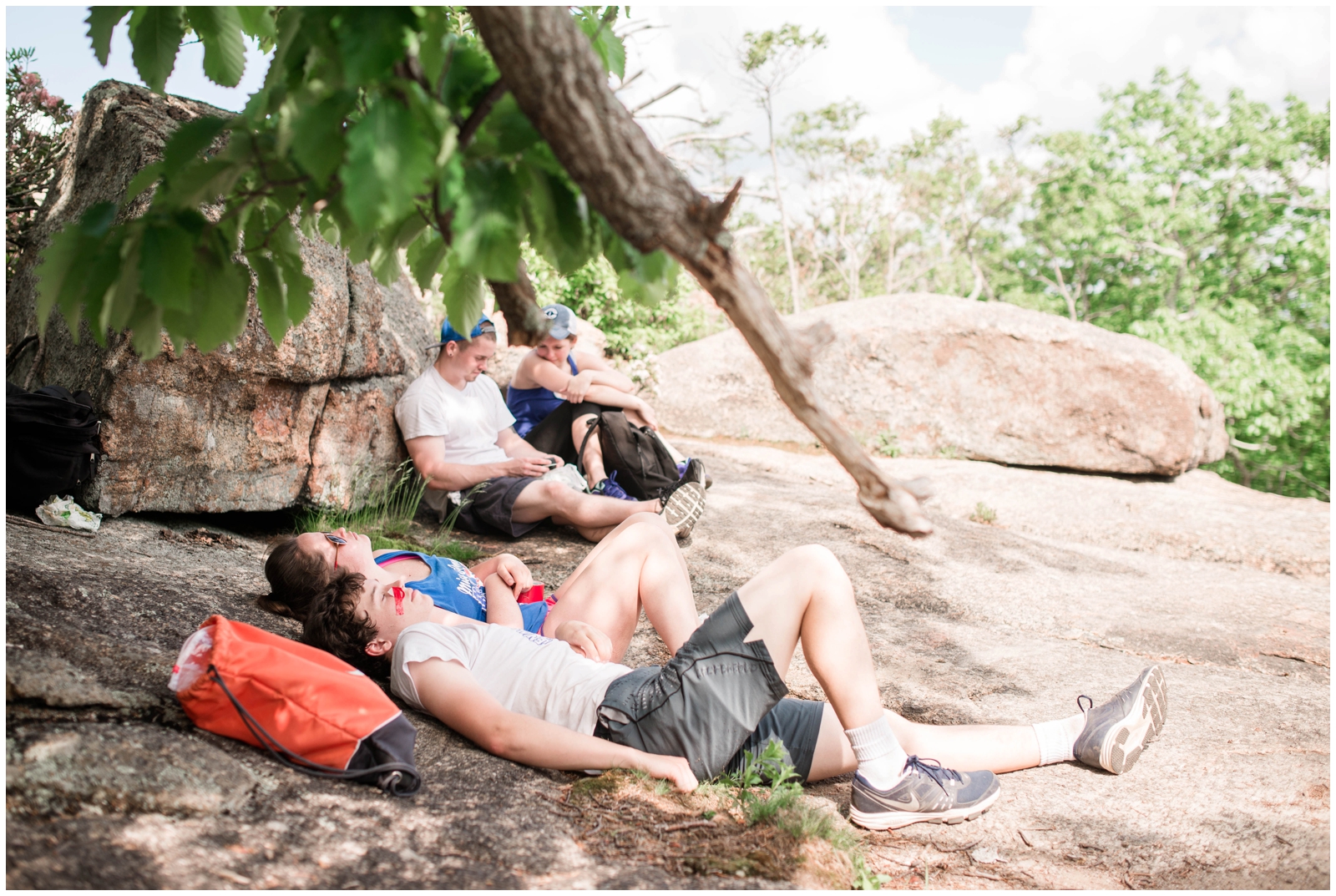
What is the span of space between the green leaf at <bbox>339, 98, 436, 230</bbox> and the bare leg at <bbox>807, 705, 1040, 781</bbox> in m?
2.03

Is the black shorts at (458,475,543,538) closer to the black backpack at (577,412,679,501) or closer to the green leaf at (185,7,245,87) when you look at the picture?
the black backpack at (577,412,679,501)

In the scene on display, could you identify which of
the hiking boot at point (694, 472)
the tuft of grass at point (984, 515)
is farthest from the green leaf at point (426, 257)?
the tuft of grass at point (984, 515)

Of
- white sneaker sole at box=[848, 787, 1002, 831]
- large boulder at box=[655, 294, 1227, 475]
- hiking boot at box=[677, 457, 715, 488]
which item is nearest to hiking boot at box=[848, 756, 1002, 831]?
white sneaker sole at box=[848, 787, 1002, 831]

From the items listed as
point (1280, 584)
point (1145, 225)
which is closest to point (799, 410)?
point (1280, 584)

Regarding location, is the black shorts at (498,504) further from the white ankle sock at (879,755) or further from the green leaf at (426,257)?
the green leaf at (426,257)

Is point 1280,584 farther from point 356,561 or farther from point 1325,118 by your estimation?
point 1325,118

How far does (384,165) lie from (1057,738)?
2.68 m

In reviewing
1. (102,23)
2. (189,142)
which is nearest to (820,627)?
(189,142)

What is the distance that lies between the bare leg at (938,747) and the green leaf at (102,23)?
2.49 m

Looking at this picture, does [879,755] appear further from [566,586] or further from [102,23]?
[102,23]

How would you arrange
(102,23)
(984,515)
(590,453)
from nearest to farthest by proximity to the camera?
(102,23) < (590,453) < (984,515)

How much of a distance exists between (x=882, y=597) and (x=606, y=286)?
282 inches

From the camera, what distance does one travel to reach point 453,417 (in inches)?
196

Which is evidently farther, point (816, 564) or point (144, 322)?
point (816, 564)
